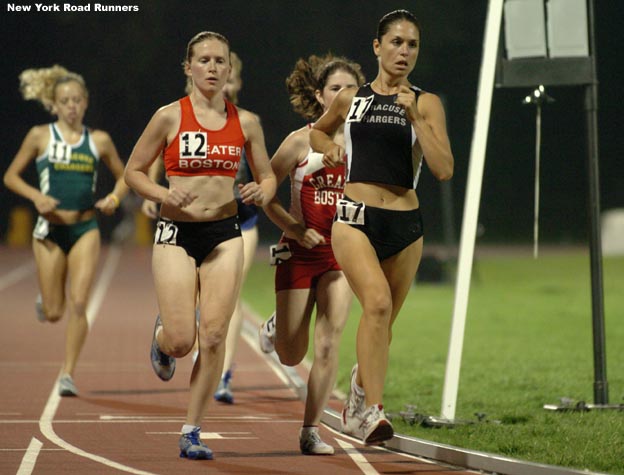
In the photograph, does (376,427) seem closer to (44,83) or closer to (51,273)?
(51,273)

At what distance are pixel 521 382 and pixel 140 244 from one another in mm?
38083

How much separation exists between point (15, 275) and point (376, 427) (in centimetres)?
2711

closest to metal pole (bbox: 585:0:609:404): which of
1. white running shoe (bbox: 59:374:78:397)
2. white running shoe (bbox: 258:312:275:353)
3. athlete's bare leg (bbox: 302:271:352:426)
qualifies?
white running shoe (bbox: 258:312:275:353)

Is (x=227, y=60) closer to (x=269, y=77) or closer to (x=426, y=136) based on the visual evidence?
(x=426, y=136)

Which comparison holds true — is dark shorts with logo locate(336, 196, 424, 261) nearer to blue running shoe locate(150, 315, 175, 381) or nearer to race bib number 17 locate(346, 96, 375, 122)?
race bib number 17 locate(346, 96, 375, 122)

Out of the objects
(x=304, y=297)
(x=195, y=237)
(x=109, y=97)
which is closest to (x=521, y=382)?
(x=304, y=297)

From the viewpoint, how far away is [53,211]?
1269cm

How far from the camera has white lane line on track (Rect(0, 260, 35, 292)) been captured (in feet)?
101

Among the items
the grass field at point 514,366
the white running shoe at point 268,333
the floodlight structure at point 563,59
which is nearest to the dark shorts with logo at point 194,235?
the white running shoe at point 268,333

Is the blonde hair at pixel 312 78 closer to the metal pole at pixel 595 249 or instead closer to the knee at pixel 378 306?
the knee at pixel 378 306

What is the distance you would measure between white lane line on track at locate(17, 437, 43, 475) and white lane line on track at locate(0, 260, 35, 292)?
65.7 ft

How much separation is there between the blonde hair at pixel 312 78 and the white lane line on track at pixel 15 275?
20.2 meters

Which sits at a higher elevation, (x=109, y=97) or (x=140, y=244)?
(x=109, y=97)

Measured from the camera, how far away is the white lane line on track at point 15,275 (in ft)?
101
